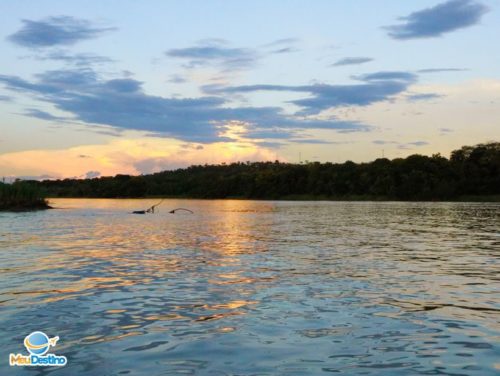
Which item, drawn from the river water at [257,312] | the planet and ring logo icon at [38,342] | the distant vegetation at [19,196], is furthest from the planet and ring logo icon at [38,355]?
the distant vegetation at [19,196]

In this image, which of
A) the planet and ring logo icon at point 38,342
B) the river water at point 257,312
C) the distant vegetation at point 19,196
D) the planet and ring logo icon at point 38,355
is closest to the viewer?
the planet and ring logo icon at point 38,355

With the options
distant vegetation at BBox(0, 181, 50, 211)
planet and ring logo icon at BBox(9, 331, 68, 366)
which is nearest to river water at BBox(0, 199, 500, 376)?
planet and ring logo icon at BBox(9, 331, 68, 366)

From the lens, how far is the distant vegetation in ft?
266

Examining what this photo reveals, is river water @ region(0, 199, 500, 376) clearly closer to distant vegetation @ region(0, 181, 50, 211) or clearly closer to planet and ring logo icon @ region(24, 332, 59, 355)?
planet and ring logo icon @ region(24, 332, 59, 355)

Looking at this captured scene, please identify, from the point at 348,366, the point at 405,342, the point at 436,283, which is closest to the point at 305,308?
the point at 405,342

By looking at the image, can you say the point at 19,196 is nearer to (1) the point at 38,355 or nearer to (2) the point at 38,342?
(2) the point at 38,342

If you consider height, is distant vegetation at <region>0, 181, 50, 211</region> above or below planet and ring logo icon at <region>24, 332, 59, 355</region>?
above

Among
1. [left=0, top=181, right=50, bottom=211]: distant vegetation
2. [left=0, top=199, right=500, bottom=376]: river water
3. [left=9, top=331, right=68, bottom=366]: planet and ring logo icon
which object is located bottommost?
[left=0, top=199, right=500, bottom=376]: river water

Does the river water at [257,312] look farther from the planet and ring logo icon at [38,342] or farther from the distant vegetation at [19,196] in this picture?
the distant vegetation at [19,196]

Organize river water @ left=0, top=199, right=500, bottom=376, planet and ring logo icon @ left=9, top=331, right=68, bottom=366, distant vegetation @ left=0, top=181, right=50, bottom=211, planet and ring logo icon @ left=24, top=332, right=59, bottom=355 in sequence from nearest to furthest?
planet and ring logo icon @ left=9, top=331, right=68, bottom=366 < river water @ left=0, top=199, right=500, bottom=376 < planet and ring logo icon @ left=24, top=332, right=59, bottom=355 < distant vegetation @ left=0, top=181, right=50, bottom=211

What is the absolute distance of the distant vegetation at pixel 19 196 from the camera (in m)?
81.1

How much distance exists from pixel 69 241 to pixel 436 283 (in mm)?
26309

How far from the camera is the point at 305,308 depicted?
14641 mm

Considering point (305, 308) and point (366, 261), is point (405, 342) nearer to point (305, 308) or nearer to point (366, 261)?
point (305, 308)
